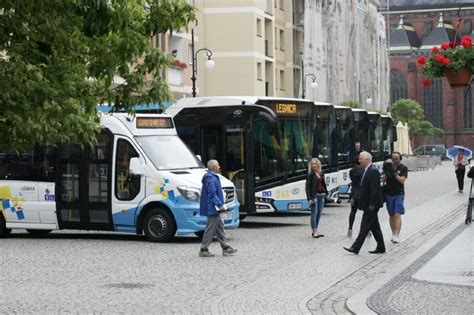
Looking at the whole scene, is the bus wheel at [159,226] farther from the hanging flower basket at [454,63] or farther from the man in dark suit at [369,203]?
the hanging flower basket at [454,63]

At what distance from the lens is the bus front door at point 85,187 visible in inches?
937

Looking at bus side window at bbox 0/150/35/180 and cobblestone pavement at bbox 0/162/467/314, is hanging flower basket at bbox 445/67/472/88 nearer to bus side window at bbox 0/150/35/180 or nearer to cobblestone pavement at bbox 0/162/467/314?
cobblestone pavement at bbox 0/162/467/314

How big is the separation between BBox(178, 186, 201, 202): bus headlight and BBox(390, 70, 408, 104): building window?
122 meters

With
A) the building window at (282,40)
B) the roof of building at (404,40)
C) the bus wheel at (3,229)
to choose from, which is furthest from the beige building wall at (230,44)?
the roof of building at (404,40)

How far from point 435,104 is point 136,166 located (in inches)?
4755

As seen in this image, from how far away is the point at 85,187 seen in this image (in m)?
24.1

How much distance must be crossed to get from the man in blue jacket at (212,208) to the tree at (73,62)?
8438mm

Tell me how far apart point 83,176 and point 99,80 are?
1319cm

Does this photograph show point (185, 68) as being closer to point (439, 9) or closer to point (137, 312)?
point (137, 312)

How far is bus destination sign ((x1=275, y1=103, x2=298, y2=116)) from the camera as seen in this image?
28531mm

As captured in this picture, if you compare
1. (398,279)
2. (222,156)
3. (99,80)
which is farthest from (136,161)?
(99,80)

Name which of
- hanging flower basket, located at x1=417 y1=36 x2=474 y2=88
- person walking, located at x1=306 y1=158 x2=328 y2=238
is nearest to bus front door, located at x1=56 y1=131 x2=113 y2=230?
person walking, located at x1=306 y1=158 x2=328 y2=238

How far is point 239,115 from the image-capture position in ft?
89.5

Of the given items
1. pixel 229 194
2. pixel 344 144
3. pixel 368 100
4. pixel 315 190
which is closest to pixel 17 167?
pixel 229 194
